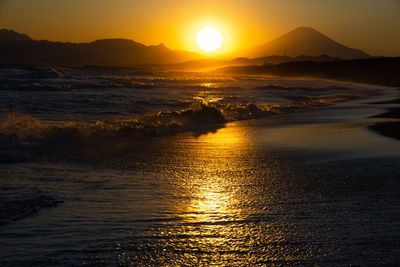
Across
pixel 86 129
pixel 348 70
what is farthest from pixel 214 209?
pixel 348 70

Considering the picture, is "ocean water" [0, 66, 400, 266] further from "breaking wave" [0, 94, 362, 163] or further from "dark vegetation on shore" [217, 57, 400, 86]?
"dark vegetation on shore" [217, 57, 400, 86]

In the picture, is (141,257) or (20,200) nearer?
(141,257)

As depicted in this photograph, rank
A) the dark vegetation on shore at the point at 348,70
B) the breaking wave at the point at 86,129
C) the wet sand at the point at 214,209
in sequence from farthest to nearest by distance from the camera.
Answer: the dark vegetation on shore at the point at 348,70
the breaking wave at the point at 86,129
the wet sand at the point at 214,209

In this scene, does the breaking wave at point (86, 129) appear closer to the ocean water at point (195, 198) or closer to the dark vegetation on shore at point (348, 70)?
the ocean water at point (195, 198)

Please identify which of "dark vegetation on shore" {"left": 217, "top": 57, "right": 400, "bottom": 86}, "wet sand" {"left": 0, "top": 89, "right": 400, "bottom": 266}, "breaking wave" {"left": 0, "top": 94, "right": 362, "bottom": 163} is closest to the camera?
"wet sand" {"left": 0, "top": 89, "right": 400, "bottom": 266}

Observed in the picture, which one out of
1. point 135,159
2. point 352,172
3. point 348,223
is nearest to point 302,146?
point 352,172

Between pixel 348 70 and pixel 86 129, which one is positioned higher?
pixel 348 70

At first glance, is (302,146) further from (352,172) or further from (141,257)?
(141,257)

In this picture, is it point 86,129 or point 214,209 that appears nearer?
point 214,209

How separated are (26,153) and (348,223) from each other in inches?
191

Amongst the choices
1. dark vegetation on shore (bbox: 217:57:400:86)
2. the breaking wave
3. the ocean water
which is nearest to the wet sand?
the ocean water

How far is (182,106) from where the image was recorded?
1523 centimetres

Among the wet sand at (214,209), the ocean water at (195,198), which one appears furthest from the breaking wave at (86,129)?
the wet sand at (214,209)

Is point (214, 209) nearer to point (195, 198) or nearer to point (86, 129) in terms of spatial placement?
point (195, 198)
